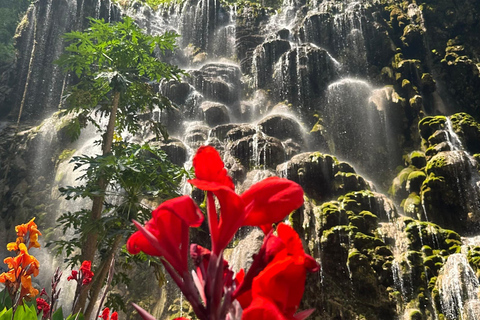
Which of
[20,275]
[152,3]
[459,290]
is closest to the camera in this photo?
[20,275]

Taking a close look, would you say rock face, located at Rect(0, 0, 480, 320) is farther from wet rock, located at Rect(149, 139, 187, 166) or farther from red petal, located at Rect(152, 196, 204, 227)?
red petal, located at Rect(152, 196, 204, 227)

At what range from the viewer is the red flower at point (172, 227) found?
50 cm

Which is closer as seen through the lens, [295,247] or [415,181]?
[295,247]

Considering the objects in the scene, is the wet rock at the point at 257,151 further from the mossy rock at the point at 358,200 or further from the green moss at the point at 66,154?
the green moss at the point at 66,154

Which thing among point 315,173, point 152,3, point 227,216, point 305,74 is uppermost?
point 152,3

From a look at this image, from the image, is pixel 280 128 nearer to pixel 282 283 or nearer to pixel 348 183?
pixel 348 183

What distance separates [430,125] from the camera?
43.5ft

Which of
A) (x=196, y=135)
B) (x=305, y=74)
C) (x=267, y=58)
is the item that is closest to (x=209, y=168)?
(x=196, y=135)

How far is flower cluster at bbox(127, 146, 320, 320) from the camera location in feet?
1.53

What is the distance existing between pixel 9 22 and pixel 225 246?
2948 centimetres

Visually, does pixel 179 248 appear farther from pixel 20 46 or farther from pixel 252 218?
pixel 20 46

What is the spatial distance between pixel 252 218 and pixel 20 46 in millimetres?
26642

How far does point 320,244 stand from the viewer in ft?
30.3

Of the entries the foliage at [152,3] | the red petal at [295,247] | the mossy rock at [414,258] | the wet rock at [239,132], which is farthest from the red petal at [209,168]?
the foliage at [152,3]
